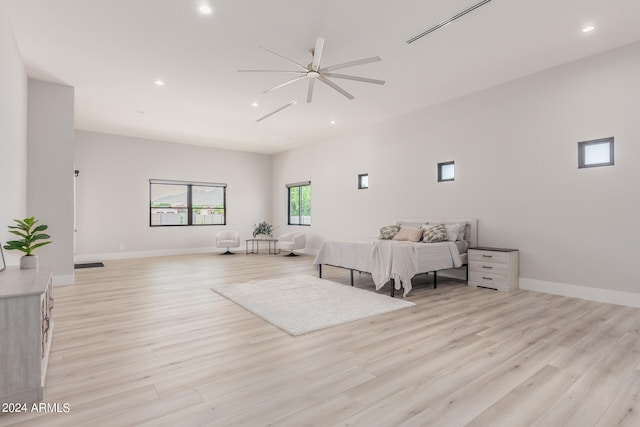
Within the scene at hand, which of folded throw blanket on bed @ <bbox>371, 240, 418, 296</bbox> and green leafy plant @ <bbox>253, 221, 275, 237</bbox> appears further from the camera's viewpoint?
green leafy plant @ <bbox>253, 221, 275, 237</bbox>

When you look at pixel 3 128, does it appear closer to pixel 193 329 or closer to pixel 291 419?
pixel 193 329

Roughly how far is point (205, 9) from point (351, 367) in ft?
11.7

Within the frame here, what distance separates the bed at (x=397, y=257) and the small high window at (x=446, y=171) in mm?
837

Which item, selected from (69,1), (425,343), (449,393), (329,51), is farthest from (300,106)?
(449,393)

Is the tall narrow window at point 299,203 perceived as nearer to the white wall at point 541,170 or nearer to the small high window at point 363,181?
the small high window at point 363,181

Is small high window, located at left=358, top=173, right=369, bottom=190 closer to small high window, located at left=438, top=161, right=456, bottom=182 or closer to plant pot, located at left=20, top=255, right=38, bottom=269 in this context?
small high window, located at left=438, top=161, right=456, bottom=182

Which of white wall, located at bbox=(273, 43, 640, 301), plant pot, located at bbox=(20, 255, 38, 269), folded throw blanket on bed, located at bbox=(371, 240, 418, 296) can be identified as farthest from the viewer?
folded throw blanket on bed, located at bbox=(371, 240, 418, 296)

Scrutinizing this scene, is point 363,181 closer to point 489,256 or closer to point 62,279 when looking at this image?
point 489,256

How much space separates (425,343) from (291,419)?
1508mm

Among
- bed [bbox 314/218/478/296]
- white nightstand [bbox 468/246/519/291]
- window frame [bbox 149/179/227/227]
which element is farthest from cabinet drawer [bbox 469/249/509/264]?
window frame [bbox 149/179/227/227]

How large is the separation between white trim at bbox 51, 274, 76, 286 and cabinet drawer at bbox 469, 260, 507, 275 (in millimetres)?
6435

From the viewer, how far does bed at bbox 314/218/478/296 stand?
459 centimetres

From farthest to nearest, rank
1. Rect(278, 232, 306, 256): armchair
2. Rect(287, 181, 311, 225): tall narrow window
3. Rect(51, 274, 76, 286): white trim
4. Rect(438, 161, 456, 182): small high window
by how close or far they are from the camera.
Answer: Rect(287, 181, 311, 225): tall narrow window → Rect(278, 232, 306, 256): armchair → Rect(438, 161, 456, 182): small high window → Rect(51, 274, 76, 286): white trim

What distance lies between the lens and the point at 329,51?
4.24 meters
